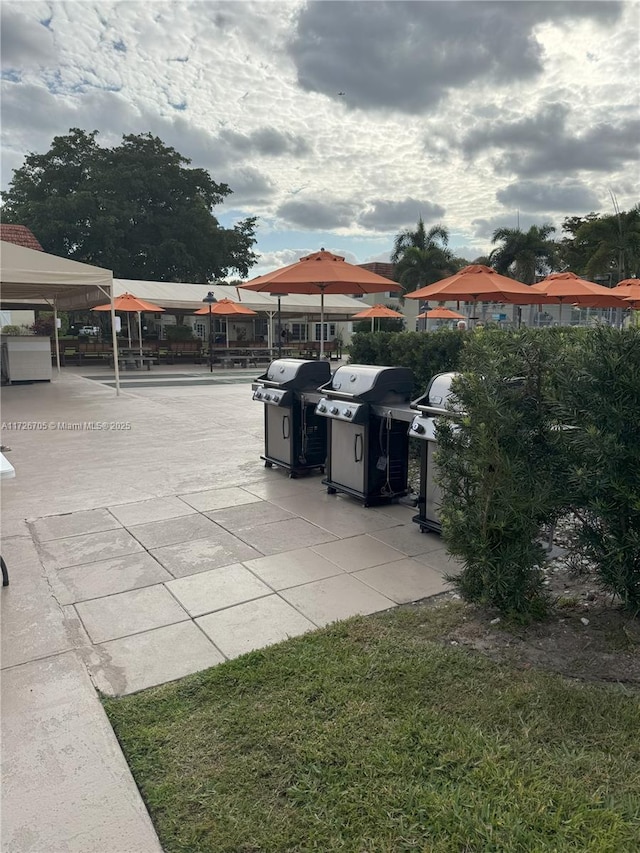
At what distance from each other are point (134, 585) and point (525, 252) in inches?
1190

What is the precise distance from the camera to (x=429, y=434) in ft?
13.3

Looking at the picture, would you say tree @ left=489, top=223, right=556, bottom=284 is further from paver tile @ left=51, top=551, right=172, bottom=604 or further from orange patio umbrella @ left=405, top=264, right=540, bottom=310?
paver tile @ left=51, top=551, right=172, bottom=604

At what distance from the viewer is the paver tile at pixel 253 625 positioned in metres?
2.94

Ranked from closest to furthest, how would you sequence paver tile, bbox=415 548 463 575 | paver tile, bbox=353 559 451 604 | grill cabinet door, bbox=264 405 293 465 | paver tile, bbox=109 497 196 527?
paver tile, bbox=353 559 451 604 → paver tile, bbox=415 548 463 575 → paver tile, bbox=109 497 196 527 → grill cabinet door, bbox=264 405 293 465

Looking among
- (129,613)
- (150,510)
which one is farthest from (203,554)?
(150,510)

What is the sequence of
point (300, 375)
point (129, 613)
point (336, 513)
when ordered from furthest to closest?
point (300, 375), point (336, 513), point (129, 613)

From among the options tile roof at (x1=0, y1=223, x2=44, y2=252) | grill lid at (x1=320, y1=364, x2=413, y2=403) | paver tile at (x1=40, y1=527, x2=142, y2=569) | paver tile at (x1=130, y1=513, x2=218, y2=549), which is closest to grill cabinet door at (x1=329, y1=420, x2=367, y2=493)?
grill lid at (x1=320, y1=364, x2=413, y2=403)

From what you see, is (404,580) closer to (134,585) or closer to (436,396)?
(436,396)

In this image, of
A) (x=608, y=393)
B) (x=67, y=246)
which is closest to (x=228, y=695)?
(x=608, y=393)

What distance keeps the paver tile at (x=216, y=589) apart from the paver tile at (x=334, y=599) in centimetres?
21

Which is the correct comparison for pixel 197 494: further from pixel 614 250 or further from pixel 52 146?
pixel 52 146

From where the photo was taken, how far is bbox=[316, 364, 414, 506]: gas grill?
192 inches

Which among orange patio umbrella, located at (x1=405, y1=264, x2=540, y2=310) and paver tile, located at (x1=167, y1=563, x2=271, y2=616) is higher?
orange patio umbrella, located at (x1=405, y1=264, x2=540, y2=310)

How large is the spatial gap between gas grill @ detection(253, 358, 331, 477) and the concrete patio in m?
0.22
